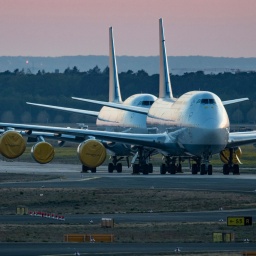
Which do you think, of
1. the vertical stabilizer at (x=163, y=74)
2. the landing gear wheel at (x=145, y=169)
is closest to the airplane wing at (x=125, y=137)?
the landing gear wheel at (x=145, y=169)

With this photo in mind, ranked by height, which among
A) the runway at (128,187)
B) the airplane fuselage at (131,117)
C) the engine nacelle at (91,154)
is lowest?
the runway at (128,187)

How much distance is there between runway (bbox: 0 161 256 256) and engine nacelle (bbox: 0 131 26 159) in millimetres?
1447

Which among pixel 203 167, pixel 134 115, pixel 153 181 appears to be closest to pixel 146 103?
pixel 134 115

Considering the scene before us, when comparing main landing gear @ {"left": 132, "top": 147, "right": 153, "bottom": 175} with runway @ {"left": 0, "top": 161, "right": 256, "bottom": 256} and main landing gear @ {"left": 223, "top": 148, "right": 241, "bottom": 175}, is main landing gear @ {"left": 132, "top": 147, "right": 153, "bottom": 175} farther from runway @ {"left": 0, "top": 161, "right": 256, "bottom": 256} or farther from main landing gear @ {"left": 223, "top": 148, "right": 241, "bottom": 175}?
main landing gear @ {"left": 223, "top": 148, "right": 241, "bottom": 175}

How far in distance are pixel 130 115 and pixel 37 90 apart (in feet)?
239

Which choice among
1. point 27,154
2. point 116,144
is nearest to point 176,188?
point 116,144

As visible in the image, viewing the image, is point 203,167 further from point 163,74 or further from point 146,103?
point 163,74

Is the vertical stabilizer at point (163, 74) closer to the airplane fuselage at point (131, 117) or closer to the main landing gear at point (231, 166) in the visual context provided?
the airplane fuselage at point (131, 117)

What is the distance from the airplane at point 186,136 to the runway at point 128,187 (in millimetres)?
1048

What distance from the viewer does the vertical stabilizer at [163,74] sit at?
226 feet

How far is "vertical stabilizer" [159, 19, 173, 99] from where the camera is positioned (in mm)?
→ 68750

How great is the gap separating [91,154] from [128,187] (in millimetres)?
11734

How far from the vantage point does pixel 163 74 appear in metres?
70.0

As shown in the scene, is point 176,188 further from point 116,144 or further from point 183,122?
point 116,144
